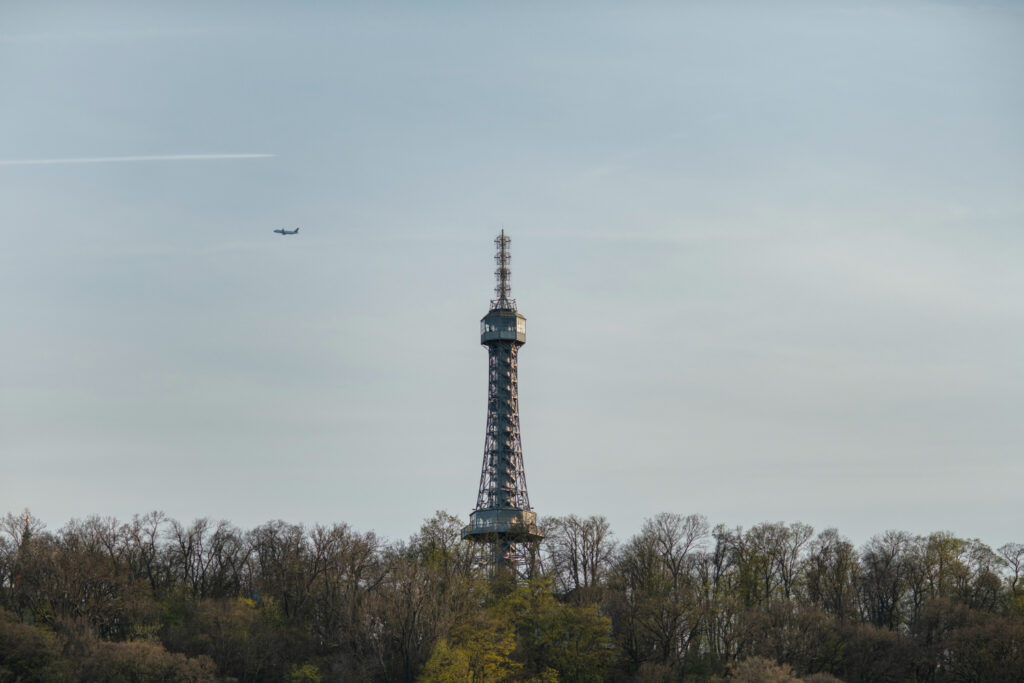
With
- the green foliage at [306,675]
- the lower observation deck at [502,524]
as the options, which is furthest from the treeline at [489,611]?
the lower observation deck at [502,524]

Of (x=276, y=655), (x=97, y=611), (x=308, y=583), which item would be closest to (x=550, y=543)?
(x=308, y=583)

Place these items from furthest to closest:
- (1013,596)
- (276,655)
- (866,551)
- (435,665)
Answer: (866,551), (1013,596), (276,655), (435,665)

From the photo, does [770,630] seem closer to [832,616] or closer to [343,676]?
[832,616]

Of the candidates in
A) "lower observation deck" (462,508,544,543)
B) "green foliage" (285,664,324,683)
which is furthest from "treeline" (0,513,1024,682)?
"lower observation deck" (462,508,544,543)

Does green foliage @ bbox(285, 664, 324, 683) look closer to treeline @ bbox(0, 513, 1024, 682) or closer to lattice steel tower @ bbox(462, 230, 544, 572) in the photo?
treeline @ bbox(0, 513, 1024, 682)

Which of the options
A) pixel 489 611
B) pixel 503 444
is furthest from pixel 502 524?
pixel 489 611

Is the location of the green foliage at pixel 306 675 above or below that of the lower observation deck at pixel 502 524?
below

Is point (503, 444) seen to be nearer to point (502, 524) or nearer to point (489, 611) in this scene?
point (502, 524)

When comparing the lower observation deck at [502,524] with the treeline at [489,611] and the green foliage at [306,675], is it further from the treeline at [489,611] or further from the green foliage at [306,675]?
the green foliage at [306,675]
